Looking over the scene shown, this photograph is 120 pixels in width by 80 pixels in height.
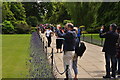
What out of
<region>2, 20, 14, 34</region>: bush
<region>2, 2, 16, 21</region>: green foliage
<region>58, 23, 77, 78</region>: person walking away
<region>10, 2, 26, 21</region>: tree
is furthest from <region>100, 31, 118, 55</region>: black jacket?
<region>10, 2, 26, 21</region>: tree

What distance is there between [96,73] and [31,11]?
5983 cm

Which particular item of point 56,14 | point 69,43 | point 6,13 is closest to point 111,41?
point 69,43

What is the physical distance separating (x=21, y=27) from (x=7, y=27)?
3.26 m

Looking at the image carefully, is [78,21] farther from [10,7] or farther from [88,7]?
[10,7]

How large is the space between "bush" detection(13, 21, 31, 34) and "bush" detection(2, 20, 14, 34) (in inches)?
50.1

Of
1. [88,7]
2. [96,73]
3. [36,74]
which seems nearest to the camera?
[36,74]

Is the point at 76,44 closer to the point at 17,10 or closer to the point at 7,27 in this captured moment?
the point at 7,27

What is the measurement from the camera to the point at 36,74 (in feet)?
19.7

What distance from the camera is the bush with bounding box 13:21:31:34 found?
5828cm

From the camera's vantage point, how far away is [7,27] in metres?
57.2

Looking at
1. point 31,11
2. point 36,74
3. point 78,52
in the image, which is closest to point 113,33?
point 78,52

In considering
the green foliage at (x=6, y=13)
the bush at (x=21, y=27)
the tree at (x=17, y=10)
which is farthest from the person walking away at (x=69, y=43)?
the tree at (x=17, y=10)

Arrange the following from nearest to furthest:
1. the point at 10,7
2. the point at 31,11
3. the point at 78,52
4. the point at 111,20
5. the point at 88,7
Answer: the point at 78,52 < the point at 111,20 < the point at 88,7 < the point at 10,7 < the point at 31,11

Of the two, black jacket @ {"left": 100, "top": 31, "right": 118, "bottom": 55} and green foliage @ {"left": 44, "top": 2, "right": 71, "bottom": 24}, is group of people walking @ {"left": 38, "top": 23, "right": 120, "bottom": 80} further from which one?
green foliage @ {"left": 44, "top": 2, "right": 71, "bottom": 24}
